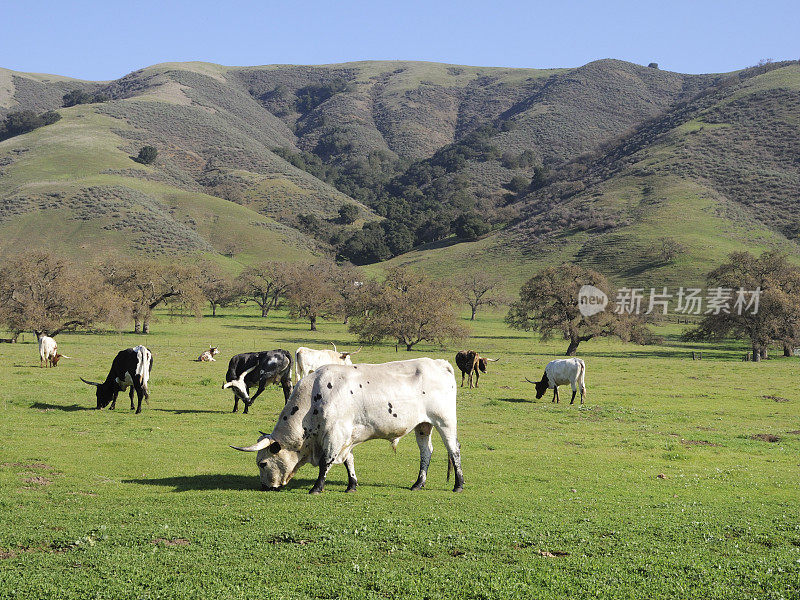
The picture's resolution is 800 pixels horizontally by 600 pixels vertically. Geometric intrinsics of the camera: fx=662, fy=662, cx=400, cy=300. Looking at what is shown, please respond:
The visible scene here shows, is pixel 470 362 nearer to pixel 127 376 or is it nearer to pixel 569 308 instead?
pixel 127 376

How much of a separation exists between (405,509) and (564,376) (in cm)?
1821

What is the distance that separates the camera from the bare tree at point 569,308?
55344 mm

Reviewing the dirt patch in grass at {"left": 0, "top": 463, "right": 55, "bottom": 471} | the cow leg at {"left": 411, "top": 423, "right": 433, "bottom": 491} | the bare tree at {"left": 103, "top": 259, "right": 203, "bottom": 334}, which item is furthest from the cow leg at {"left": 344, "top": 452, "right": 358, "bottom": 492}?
the bare tree at {"left": 103, "top": 259, "right": 203, "bottom": 334}

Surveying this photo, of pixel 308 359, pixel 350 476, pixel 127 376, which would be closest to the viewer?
pixel 350 476

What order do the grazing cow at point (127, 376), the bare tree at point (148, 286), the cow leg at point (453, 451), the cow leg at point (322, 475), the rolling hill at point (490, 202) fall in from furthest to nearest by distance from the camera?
the rolling hill at point (490, 202) < the bare tree at point (148, 286) < the grazing cow at point (127, 376) < the cow leg at point (453, 451) < the cow leg at point (322, 475)

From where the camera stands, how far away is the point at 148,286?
2569 inches

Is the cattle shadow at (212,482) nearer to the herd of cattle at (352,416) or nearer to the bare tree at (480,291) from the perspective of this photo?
the herd of cattle at (352,416)

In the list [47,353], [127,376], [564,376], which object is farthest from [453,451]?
[47,353]

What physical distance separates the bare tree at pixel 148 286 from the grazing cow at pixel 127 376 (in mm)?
41842

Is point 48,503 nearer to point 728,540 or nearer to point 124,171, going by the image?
point 728,540

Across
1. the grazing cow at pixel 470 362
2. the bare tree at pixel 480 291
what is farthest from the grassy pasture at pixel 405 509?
the bare tree at pixel 480 291

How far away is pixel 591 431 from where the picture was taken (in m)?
21.5

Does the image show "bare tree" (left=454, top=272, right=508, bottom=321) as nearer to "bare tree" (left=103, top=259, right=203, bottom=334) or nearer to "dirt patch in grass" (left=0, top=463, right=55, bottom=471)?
"bare tree" (left=103, top=259, right=203, bottom=334)

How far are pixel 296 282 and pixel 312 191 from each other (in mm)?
99536
